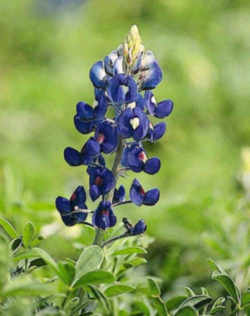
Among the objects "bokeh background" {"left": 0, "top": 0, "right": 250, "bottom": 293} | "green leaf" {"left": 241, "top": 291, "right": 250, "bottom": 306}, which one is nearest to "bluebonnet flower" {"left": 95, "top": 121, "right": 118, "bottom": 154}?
"green leaf" {"left": 241, "top": 291, "right": 250, "bottom": 306}

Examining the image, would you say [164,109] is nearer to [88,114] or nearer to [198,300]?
[88,114]

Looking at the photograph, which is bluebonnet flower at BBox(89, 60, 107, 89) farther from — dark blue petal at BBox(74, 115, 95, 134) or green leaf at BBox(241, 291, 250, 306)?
green leaf at BBox(241, 291, 250, 306)

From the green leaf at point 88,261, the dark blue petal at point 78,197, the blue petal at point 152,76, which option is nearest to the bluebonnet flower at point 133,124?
the blue petal at point 152,76

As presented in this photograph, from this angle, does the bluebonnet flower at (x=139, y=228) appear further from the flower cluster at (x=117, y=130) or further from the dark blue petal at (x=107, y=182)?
the dark blue petal at (x=107, y=182)

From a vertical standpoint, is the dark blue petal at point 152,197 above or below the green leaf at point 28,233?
above

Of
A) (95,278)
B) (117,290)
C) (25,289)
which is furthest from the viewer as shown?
(117,290)

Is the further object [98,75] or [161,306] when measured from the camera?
[98,75]

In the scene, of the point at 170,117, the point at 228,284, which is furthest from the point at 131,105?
the point at 170,117
